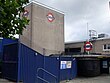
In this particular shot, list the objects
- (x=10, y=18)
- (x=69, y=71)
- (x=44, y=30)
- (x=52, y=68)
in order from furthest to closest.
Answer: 1. (x=44, y=30)
2. (x=69, y=71)
3. (x=52, y=68)
4. (x=10, y=18)

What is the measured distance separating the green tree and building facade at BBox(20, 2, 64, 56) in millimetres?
24450

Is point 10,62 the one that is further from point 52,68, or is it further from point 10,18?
point 10,18

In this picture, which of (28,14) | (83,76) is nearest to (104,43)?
(28,14)

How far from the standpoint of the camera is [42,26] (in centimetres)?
3928

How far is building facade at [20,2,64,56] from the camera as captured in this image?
37.1 meters

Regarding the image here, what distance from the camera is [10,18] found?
9.79 metres

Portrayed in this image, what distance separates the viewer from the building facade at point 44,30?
37.1 m

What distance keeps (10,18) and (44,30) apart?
29.7 m

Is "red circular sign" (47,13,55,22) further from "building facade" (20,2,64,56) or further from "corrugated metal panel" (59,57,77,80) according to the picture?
"corrugated metal panel" (59,57,77,80)

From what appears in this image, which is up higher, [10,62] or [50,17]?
[50,17]

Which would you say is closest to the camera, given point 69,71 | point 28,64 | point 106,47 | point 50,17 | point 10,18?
point 10,18

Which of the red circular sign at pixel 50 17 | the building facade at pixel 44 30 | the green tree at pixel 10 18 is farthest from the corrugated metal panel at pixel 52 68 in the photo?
Answer: the red circular sign at pixel 50 17

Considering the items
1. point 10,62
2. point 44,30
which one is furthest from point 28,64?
point 44,30

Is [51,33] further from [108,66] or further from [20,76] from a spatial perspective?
[20,76]
